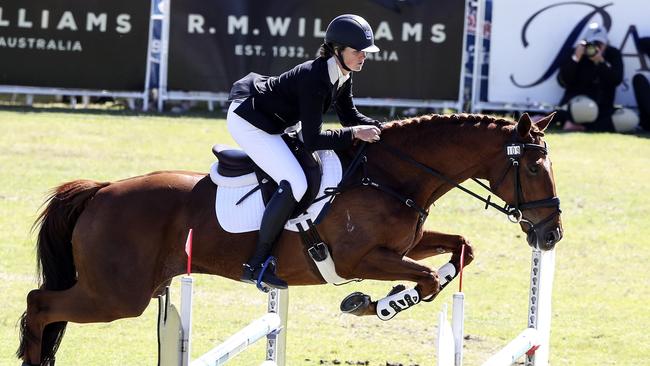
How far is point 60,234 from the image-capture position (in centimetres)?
767

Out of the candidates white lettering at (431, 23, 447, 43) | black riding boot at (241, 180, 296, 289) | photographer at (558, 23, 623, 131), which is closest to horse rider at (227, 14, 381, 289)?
black riding boot at (241, 180, 296, 289)

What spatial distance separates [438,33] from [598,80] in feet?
8.00

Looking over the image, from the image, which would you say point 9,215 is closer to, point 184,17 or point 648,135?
point 184,17

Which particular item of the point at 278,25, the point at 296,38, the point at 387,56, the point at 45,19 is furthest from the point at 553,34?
the point at 45,19

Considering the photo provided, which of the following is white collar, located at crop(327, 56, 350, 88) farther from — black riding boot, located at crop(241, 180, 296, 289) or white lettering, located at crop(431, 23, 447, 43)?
white lettering, located at crop(431, 23, 447, 43)

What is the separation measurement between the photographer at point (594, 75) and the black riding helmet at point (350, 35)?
11.3 m

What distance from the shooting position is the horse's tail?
757 cm

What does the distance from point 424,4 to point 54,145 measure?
19.2 ft

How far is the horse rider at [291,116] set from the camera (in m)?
6.93

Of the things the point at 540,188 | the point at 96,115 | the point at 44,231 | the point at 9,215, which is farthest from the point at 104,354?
the point at 96,115

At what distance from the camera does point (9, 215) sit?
12.9 meters

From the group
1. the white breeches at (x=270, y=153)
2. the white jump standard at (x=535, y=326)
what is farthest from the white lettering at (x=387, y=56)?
the white jump standard at (x=535, y=326)

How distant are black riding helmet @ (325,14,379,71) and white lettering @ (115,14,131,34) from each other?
39.4ft

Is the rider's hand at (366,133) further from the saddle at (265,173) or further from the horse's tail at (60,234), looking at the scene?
the horse's tail at (60,234)
